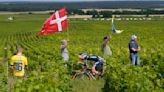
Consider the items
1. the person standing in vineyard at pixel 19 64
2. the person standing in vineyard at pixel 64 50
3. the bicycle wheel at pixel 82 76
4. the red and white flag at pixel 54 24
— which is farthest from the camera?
the red and white flag at pixel 54 24

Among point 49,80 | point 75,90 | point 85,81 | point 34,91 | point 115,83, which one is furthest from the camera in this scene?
point 85,81

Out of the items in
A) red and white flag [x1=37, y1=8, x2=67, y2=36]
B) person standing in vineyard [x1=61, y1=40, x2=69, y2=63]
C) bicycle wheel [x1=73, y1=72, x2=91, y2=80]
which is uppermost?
red and white flag [x1=37, y1=8, x2=67, y2=36]

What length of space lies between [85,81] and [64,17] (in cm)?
383

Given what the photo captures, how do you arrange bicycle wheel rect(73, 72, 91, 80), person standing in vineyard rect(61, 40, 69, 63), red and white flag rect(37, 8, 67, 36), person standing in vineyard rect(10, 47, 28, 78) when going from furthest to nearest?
1. red and white flag rect(37, 8, 67, 36)
2. person standing in vineyard rect(61, 40, 69, 63)
3. bicycle wheel rect(73, 72, 91, 80)
4. person standing in vineyard rect(10, 47, 28, 78)

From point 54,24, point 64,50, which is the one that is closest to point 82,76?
point 64,50

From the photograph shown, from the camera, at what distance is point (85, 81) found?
14.8 m

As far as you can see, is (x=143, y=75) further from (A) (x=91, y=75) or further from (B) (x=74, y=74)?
(B) (x=74, y=74)

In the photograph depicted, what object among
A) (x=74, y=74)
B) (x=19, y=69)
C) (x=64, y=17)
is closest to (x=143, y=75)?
(x=19, y=69)

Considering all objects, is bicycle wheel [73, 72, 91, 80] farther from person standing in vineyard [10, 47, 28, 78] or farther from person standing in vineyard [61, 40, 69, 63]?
person standing in vineyard [10, 47, 28, 78]

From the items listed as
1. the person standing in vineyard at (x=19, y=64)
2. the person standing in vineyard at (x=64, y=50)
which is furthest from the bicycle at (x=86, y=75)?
the person standing in vineyard at (x=19, y=64)

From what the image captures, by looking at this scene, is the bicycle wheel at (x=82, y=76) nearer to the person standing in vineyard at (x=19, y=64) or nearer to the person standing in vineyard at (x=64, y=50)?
the person standing in vineyard at (x=64, y=50)

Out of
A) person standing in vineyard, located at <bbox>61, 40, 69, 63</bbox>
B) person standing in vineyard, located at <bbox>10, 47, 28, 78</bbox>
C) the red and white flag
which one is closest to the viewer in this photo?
person standing in vineyard, located at <bbox>10, 47, 28, 78</bbox>

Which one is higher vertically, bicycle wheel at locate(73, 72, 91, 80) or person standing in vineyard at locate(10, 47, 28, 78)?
person standing in vineyard at locate(10, 47, 28, 78)

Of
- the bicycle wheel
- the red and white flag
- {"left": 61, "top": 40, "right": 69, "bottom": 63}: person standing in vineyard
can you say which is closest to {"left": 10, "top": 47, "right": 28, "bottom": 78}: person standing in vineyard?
the bicycle wheel
